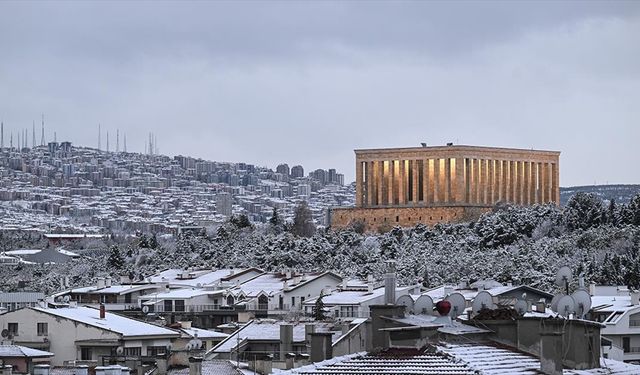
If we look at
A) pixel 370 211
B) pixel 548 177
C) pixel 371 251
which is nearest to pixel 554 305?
pixel 371 251

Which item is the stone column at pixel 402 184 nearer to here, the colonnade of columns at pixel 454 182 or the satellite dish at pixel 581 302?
the colonnade of columns at pixel 454 182

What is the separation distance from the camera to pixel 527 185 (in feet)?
575

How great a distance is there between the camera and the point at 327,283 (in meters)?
106

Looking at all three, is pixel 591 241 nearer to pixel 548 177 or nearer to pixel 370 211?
pixel 370 211

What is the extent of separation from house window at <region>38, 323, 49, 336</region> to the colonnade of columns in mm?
93347

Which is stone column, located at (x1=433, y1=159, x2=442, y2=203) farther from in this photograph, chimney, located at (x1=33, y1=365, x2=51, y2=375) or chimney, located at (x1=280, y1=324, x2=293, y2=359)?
chimney, located at (x1=33, y1=365, x2=51, y2=375)

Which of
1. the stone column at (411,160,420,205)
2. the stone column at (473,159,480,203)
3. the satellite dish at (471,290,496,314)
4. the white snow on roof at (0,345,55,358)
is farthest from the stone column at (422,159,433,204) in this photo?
the satellite dish at (471,290,496,314)

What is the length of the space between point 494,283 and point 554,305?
185ft

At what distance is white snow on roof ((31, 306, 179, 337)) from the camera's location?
68.8 meters

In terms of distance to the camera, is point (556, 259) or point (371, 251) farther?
point (371, 251)

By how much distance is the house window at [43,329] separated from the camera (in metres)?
70.3

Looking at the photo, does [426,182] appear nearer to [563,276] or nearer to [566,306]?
[563,276]

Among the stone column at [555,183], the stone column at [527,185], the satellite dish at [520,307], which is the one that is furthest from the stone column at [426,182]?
the satellite dish at [520,307]

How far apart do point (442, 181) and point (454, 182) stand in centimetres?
84
